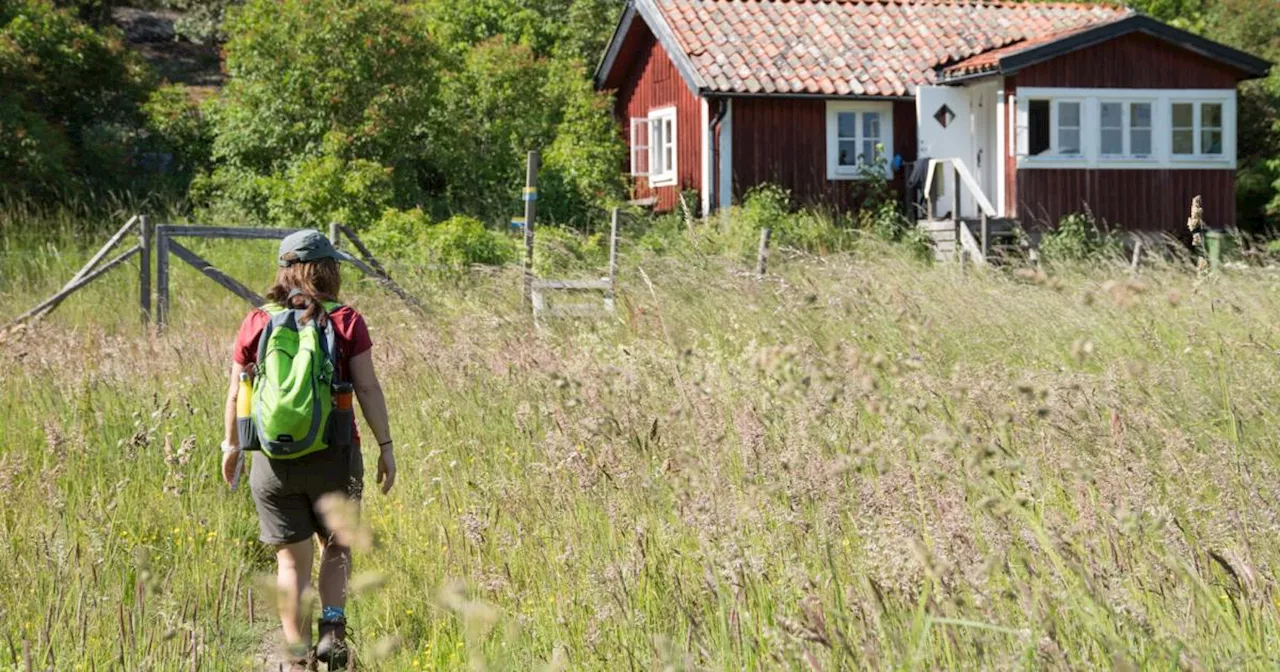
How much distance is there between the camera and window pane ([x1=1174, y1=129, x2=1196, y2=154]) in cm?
2541

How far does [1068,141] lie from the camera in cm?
2492

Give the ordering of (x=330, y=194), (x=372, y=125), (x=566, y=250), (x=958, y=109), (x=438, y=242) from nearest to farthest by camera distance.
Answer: (x=566, y=250) → (x=438, y=242) → (x=330, y=194) → (x=372, y=125) → (x=958, y=109)

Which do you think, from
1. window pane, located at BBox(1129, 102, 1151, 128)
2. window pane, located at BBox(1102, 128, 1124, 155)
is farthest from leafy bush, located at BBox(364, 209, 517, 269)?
window pane, located at BBox(1129, 102, 1151, 128)

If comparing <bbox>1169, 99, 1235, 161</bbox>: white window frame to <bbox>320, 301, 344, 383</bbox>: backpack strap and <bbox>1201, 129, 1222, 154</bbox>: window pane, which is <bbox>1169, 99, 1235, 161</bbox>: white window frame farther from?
<bbox>320, 301, 344, 383</bbox>: backpack strap

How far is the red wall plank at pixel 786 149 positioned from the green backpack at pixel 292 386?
21.1 metres

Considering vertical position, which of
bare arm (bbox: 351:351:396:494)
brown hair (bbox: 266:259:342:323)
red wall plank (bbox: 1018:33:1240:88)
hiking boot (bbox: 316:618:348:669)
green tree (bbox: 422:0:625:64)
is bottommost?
hiking boot (bbox: 316:618:348:669)

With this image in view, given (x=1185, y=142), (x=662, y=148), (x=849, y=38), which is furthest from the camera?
(x=662, y=148)

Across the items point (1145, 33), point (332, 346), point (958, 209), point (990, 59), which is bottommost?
point (332, 346)

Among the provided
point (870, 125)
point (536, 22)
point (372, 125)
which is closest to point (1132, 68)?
point (870, 125)

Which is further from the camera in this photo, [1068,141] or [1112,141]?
[1112,141]

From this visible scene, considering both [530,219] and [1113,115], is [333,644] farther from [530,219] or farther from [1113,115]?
[1113,115]

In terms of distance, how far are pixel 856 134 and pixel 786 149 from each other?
1419 millimetres

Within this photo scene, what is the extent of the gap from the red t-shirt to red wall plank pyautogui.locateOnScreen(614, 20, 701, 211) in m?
20.1

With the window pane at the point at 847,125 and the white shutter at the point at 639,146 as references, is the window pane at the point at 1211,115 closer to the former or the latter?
the window pane at the point at 847,125
